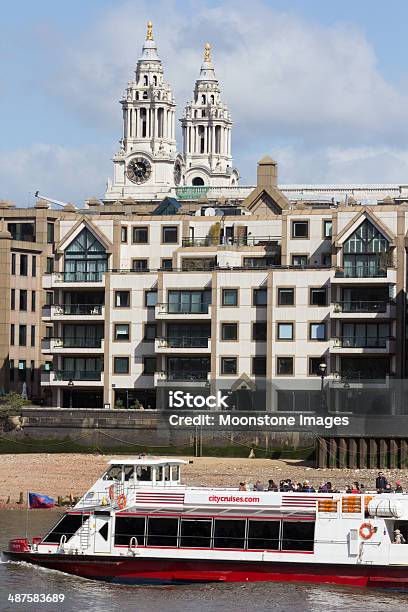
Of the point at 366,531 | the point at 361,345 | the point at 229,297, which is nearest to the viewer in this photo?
the point at 366,531

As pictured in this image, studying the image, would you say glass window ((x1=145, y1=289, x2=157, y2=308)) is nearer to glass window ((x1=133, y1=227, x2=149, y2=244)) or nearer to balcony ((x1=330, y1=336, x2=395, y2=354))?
glass window ((x1=133, y1=227, x2=149, y2=244))

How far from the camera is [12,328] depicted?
140500mm

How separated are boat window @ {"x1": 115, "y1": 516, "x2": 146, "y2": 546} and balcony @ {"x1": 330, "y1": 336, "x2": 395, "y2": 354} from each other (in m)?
47.2

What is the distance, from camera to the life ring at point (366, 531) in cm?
7188

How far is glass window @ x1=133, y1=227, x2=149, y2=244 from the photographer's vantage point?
129 metres

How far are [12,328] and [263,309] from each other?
2596 cm

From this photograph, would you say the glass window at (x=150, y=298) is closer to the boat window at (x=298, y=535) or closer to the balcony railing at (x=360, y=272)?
the balcony railing at (x=360, y=272)

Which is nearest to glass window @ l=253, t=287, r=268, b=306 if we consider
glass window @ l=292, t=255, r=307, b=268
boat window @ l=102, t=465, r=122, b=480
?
glass window @ l=292, t=255, r=307, b=268

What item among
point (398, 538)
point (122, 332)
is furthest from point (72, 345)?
point (398, 538)

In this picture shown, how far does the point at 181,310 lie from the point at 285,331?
7010 mm

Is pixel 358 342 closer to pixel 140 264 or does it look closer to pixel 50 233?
pixel 140 264

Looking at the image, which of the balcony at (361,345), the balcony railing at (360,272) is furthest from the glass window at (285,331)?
the balcony railing at (360,272)

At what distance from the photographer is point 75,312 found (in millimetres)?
127125

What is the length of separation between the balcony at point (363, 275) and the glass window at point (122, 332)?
47.6 feet
